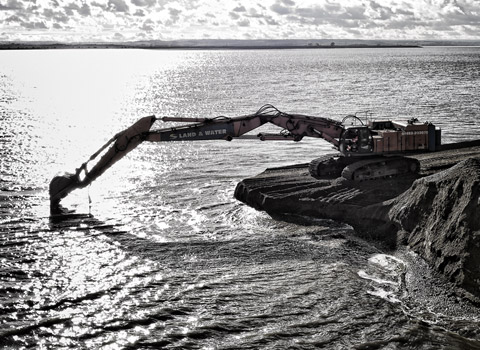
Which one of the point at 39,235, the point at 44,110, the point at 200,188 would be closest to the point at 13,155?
the point at 200,188

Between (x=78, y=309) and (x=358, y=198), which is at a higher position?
(x=358, y=198)

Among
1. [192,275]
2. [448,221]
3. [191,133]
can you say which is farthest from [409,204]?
[191,133]

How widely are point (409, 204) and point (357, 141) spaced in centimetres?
579

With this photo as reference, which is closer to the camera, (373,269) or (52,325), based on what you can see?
(52,325)

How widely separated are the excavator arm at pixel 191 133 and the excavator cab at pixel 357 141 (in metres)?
0.41

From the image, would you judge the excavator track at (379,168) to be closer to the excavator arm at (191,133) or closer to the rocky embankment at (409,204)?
the rocky embankment at (409,204)

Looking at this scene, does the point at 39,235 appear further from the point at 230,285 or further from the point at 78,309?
the point at 230,285

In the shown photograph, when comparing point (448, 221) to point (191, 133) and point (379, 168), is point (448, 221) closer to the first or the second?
point (379, 168)

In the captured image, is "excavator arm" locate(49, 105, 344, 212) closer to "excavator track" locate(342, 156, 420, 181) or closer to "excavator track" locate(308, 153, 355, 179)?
"excavator track" locate(308, 153, 355, 179)

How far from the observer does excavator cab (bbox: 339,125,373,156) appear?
28016 mm

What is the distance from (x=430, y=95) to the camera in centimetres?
8319

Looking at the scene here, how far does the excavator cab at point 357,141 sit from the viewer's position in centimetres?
2802

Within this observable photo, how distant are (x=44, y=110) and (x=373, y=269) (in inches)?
2206

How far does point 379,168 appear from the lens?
27.9 metres
